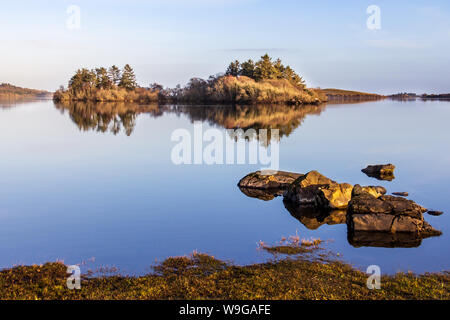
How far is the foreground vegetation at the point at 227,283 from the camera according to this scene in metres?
9.63

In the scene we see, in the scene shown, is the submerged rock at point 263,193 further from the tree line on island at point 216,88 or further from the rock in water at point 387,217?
the tree line on island at point 216,88

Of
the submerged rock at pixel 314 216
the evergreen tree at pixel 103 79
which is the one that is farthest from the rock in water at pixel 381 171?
the evergreen tree at pixel 103 79

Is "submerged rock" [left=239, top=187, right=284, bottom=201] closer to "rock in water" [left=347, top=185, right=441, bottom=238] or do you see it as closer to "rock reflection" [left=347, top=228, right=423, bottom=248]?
"rock in water" [left=347, top=185, right=441, bottom=238]

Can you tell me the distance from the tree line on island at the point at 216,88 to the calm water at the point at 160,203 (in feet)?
228

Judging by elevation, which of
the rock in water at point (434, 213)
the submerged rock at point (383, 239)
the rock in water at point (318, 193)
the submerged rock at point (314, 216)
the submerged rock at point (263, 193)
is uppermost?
the rock in water at point (318, 193)

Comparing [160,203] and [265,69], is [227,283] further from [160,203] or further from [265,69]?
[265,69]

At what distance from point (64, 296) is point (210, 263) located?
4.25 meters

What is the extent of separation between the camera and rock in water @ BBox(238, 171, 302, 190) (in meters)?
22.5

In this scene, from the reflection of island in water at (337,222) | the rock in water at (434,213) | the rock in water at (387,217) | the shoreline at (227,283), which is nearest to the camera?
the shoreline at (227,283)

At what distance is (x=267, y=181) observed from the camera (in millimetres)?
22625

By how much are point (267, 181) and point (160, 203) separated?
637 cm

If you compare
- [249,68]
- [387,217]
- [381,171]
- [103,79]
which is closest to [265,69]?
[249,68]

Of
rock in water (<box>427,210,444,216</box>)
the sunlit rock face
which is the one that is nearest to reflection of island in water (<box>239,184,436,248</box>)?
the sunlit rock face
